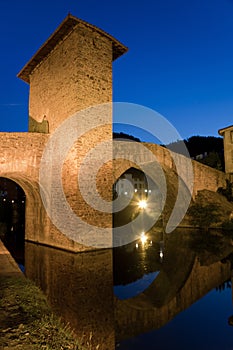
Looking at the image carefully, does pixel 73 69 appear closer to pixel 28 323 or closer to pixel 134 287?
pixel 134 287

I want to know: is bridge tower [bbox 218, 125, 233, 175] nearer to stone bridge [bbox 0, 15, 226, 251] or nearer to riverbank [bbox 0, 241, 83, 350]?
stone bridge [bbox 0, 15, 226, 251]

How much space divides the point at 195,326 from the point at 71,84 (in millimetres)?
8400

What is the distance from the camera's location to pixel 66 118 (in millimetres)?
10188

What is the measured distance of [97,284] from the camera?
6258 mm

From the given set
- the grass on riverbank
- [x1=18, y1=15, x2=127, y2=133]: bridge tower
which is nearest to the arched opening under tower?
the grass on riverbank

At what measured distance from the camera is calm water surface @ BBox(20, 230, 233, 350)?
13.4 ft

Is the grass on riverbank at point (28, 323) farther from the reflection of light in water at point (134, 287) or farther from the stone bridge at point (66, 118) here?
the stone bridge at point (66, 118)

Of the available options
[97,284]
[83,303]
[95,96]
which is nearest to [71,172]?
[95,96]

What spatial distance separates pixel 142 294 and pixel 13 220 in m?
18.2

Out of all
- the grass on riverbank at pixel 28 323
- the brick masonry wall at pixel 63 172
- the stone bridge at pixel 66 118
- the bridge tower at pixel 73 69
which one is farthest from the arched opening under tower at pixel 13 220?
the bridge tower at pixel 73 69

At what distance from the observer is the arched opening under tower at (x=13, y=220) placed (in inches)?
421

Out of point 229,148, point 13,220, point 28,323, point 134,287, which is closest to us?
point 28,323

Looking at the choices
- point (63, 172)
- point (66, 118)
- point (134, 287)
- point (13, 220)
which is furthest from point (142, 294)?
point (13, 220)

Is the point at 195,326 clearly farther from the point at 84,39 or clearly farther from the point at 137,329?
the point at 84,39
